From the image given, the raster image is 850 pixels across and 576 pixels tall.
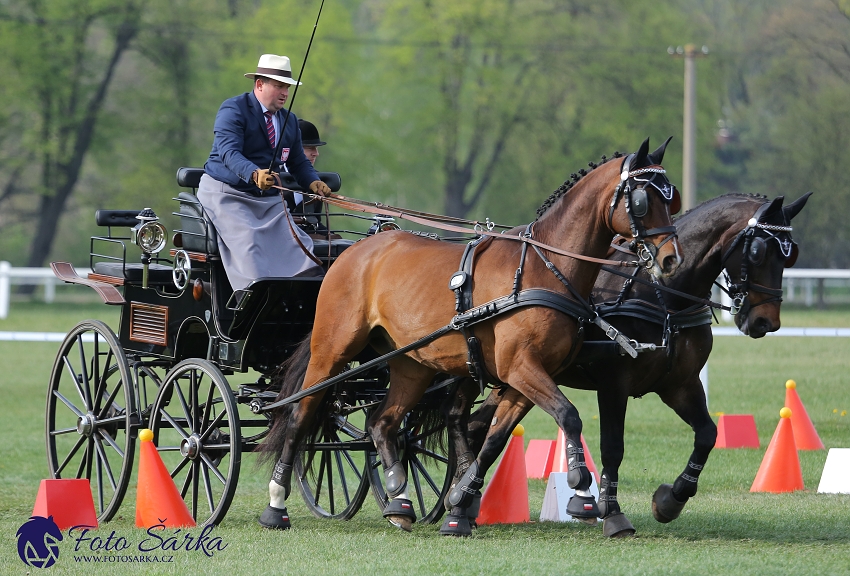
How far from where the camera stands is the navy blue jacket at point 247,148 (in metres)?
6.92

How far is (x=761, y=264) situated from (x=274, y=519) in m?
3.04

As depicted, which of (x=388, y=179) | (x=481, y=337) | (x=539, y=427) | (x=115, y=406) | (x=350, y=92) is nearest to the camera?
(x=481, y=337)

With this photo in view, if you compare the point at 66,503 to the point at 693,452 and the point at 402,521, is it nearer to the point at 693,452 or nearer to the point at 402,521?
the point at 402,521

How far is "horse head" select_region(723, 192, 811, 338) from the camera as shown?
633 cm

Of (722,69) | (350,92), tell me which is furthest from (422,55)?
(722,69)

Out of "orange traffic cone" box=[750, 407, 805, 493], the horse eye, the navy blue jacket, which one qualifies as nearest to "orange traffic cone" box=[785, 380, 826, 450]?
"orange traffic cone" box=[750, 407, 805, 493]

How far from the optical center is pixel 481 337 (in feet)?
20.0

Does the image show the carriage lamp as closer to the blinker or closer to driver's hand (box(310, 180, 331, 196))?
driver's hand (box(310, 180, 331, 196))

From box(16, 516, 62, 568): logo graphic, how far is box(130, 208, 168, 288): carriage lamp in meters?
1.74

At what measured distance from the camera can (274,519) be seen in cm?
668

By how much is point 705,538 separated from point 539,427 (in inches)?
228

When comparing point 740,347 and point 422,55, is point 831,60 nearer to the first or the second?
point 740,347

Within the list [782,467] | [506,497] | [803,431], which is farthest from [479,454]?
[803,431]

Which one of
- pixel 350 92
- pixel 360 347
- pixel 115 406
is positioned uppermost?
pixel 350 92
